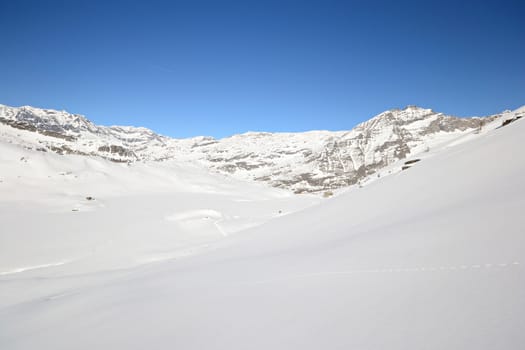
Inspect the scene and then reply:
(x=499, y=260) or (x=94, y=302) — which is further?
(x=94, y=302)

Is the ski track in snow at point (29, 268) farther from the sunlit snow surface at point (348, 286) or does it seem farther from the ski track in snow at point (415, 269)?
the ski track in snow at point (415, 269)

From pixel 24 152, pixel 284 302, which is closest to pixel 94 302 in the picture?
pixel 284 302

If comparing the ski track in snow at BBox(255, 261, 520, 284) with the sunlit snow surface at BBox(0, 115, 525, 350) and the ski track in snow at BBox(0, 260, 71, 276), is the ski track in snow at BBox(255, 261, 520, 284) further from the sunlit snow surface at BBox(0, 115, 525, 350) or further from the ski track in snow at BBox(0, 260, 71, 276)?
the ski track in snow at BBox(0, 260, 71, 276)

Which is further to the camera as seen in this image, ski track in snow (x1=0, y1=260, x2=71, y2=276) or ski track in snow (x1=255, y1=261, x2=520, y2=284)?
ski track in snow (x1=0, y1=260, x2=71, y2=276)

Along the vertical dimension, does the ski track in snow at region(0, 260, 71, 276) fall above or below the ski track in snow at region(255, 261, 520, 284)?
below

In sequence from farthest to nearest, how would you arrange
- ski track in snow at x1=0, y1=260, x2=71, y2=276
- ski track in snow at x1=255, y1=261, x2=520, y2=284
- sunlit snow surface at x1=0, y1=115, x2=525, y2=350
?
ski track in snow at x1=0, y1=260, x2=71, y2=276 → ski track in snow at x1=255, y1=261, x2=520, y2=284 → sunlit snow surface at x1=0, y1=115, x2=525, y2=350

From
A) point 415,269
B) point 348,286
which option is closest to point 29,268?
point 348,286

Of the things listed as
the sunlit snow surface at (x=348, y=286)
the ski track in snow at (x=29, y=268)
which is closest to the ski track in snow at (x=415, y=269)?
the sunlit snow surface at (x=348, y=286)

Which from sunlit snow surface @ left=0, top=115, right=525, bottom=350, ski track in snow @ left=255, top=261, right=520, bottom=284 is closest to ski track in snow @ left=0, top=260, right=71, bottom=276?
sunlit snow surface @ left=0, top=115, right=525, bottom=350

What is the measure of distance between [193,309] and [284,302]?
1061 millimetres

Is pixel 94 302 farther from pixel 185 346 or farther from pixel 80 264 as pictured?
pixel 80 264

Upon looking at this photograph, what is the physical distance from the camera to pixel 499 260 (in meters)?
2.41

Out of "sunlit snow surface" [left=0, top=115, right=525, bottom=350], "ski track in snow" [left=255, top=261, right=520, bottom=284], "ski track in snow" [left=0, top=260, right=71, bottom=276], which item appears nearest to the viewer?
"sunlit snow surface" [left=0, top=115, right=525, bottom=350]

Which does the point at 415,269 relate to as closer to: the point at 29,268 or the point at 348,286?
the point at 348,286
